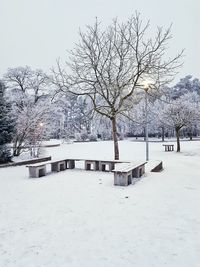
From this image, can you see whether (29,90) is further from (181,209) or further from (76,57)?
(181,209)

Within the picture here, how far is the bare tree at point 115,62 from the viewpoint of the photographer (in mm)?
11297

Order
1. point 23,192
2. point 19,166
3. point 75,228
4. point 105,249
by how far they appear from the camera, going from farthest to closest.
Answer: point 19,166, point 23,192, point 75,228, point 105,249

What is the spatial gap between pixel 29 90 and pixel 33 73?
2704mm

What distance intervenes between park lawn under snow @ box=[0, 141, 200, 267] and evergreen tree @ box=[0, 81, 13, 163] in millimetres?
5343

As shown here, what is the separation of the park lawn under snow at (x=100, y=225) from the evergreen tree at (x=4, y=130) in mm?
5343

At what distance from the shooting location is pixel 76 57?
12.1 meters

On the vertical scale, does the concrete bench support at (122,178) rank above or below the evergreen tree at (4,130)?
below

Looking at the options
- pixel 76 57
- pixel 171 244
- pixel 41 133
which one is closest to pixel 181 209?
pixel 171 244

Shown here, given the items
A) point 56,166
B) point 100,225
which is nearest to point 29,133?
point 56,166

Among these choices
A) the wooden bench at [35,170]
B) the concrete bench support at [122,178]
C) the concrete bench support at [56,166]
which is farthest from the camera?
the concrete bench support at [56,166]

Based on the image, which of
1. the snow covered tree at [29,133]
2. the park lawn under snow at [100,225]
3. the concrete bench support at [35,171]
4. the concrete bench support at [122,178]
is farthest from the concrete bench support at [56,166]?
the snow covered tree at [29,133]

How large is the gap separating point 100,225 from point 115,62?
9.94 m

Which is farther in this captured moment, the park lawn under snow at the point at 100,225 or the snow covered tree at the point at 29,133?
the snow covered tree at the point at 29,133

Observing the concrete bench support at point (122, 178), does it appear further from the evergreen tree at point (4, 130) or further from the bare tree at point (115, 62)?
the evergreen tree at point (4, 130)
